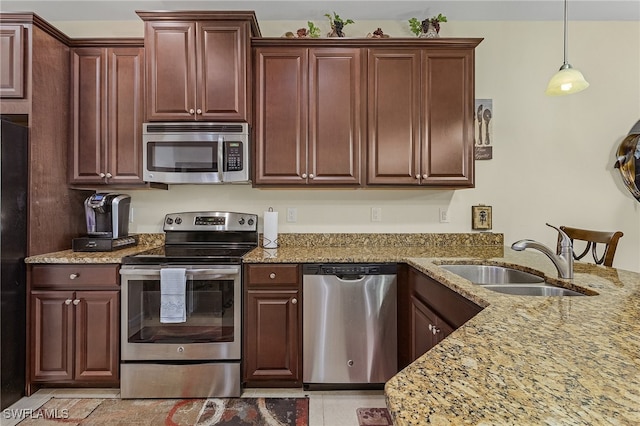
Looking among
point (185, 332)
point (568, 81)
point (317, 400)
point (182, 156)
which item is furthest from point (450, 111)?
point (185, 332)

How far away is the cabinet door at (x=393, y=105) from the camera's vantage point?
7.98ft

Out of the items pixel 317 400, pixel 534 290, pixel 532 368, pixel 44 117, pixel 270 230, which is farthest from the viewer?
pixel 270 230

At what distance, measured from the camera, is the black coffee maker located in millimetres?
2332

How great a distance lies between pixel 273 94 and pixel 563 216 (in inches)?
100

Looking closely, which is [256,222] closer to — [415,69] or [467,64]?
[415,69]

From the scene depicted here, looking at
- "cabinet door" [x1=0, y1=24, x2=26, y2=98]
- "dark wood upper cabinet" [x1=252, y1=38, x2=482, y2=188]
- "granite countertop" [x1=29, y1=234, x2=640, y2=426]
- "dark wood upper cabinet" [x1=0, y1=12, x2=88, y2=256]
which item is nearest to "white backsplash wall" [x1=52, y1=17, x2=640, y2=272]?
"dark wood upper cabinet" [x1=252, y1=38, x2=482, y2=188]

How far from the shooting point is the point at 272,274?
84.8 inches

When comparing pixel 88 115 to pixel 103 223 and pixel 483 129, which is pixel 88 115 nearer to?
pixel 103 223

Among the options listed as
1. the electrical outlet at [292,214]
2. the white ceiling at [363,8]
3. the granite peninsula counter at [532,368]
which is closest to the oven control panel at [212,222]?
the electrical outlet at [292,214]

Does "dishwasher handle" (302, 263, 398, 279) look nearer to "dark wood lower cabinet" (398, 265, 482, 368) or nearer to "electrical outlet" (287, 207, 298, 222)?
"dark wood lower cabinet" (398, 265, 482, 368)

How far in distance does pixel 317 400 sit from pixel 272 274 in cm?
84

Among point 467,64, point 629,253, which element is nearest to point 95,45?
point 467,64

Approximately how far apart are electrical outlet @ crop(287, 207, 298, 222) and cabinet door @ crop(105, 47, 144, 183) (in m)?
1.14

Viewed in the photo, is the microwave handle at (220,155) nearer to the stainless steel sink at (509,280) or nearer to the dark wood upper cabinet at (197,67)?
the dark wood upper cabinet at (197,67)
